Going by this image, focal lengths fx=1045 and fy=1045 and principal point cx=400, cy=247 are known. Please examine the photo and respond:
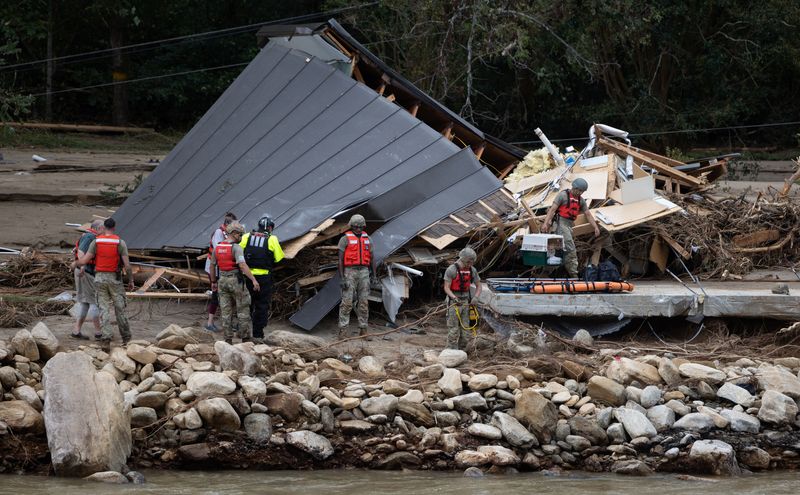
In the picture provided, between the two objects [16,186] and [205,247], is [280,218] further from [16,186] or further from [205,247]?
[16,186]

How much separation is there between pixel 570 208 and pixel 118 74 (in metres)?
23.0

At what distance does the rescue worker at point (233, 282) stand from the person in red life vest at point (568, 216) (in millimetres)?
4051

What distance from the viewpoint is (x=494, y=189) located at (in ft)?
47.6

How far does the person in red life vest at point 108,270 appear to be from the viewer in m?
11.5

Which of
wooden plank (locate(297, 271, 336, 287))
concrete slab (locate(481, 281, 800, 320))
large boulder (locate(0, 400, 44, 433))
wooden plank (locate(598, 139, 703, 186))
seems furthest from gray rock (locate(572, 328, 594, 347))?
large boulder (locate(0, 400, 44, 433))

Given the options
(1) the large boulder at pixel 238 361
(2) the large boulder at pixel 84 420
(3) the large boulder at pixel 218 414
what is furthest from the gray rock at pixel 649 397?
(2) the large boulder at pixel 84 420

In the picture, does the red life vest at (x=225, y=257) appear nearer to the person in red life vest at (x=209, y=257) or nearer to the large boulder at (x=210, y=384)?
the person in red life vest at (x=209, y=257)

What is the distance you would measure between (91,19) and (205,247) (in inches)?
864

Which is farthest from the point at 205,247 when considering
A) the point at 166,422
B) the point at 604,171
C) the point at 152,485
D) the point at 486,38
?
the point at 486,38

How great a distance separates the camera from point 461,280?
11.8 m

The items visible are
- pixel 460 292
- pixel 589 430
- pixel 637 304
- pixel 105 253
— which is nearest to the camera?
pixel 589 430

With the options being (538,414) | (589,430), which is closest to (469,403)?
(538,414)

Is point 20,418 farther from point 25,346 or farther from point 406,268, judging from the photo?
point 406,268

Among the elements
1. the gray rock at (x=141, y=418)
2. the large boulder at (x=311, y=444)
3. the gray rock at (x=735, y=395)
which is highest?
the gray rock at (x=735, y=395)
